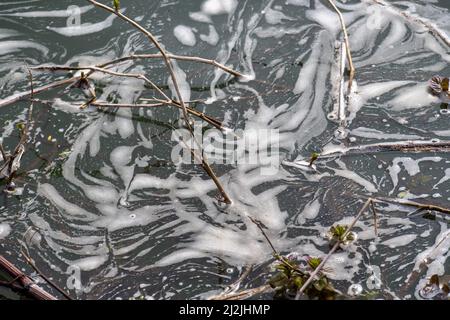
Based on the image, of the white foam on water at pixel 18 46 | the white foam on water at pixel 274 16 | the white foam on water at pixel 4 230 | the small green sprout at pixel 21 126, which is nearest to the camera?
the white foam on water at pixel 4 230

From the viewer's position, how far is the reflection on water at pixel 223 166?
211cm

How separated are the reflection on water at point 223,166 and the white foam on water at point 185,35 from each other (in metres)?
0.01

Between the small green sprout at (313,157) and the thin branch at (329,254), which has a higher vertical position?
the small green sprout at (313,157)

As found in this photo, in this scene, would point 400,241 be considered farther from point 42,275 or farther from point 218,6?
point 218,6

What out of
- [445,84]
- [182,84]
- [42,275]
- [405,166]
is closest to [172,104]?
[182,84]

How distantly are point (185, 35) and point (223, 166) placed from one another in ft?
3.05

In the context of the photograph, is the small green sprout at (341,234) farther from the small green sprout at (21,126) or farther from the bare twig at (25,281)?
the small green sprout at (21,126)

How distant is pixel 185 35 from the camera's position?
9.84 ft

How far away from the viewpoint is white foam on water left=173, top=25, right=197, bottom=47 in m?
2.96

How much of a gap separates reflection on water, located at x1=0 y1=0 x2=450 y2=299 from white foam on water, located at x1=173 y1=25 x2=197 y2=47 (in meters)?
0.01

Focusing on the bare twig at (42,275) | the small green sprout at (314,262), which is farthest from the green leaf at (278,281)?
the bare twig at (42,275)

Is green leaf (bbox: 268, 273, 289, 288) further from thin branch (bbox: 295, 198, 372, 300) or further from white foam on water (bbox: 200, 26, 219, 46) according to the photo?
white foam on water (bbox: 200, 26, 219, 46)

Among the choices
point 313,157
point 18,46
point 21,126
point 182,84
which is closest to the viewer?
point 313,157

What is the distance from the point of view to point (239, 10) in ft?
10.2
